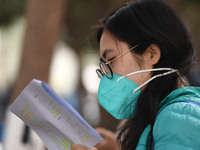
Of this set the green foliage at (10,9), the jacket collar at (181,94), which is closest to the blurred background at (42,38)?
the green foliage at (10,9)

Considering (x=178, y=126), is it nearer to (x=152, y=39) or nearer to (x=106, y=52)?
(x=152, y=39)

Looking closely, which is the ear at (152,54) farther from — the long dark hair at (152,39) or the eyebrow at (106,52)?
the eyebrow at (106,52)

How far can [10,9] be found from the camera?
11258 millimetres

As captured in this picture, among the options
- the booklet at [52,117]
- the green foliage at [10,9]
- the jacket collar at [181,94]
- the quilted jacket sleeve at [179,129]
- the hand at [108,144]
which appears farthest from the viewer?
the green foliage at [10,9]

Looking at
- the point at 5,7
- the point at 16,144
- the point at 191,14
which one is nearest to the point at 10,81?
the point at 5,7

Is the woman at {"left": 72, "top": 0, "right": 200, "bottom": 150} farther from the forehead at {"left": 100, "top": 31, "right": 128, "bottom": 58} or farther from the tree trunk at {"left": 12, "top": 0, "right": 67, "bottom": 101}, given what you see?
the tree trunk at {"left": 12, "top": 0, "right": 67, "bottom": 101}

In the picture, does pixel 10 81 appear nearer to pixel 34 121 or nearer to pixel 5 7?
pixel 5 7

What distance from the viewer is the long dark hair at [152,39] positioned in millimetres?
2035

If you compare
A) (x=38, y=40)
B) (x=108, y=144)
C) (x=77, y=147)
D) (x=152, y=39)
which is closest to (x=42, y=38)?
(x=38, y=40)

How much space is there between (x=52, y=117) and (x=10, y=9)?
9.81 meters

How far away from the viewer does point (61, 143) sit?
2078 millimetres

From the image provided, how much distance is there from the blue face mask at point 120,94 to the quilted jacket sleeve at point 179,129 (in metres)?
0.36

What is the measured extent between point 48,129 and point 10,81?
1835 cm

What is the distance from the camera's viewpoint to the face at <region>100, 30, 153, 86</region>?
2.10m
